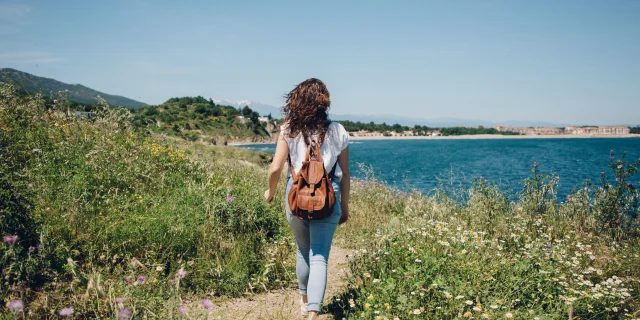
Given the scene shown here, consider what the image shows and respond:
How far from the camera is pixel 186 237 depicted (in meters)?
4.58

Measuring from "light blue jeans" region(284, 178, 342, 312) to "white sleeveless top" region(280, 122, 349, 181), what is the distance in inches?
6.8

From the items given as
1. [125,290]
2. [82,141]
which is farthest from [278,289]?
[82,141]

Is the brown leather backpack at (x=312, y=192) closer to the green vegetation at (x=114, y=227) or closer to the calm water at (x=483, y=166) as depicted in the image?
the green vegetation at (x=114, y=227)

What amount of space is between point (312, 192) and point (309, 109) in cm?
70

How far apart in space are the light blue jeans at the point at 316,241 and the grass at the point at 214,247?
0.36m

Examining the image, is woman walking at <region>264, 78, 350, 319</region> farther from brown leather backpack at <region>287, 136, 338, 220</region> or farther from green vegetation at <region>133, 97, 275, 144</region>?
green vegetation at <region>133, 97, 275, 144</region>

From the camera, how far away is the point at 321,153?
338cm

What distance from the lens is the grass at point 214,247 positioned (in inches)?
132

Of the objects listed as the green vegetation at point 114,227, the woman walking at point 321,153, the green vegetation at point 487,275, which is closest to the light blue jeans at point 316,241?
the woman walking at point 321,153

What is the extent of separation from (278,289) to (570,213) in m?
6.14

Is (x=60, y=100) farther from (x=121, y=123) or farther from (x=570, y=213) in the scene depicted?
(x=570, y=213)

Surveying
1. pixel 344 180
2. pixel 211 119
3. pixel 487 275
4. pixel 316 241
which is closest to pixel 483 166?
pixel 487 275

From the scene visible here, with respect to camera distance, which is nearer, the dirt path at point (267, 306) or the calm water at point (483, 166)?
the dirt path at point (267, 306)

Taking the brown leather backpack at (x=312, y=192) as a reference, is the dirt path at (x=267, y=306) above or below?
below
